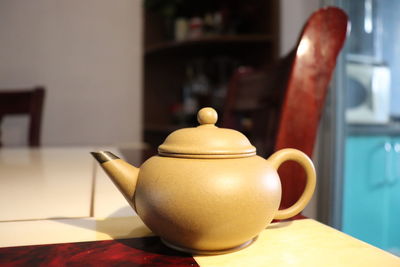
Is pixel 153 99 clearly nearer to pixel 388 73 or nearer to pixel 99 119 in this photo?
pixel 99 119

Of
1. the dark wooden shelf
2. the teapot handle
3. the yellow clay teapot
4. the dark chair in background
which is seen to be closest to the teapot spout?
the yellow clay teapot

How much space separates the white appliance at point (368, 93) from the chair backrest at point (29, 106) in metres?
1.60

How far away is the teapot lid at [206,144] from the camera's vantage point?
0.33m

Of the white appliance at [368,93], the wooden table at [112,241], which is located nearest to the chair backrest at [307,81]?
the wooden table at [112,241]

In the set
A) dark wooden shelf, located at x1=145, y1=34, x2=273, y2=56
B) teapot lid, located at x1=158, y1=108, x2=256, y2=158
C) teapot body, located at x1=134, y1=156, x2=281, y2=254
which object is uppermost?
dark wooden shelf, located at x1=145, y1=34, x2=273, y2=56

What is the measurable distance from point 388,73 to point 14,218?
196 cm

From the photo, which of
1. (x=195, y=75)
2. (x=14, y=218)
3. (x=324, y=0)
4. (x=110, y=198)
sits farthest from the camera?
(x=195, y=75)

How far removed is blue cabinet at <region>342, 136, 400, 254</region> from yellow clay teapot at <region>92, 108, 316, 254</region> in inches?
66.6

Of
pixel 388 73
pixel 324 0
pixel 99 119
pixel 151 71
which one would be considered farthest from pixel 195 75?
pixel 388 73

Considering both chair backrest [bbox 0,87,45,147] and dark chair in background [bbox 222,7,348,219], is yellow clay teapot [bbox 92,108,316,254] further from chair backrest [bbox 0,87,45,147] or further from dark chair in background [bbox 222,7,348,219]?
chair backrest [bbox 0,87,45,147]

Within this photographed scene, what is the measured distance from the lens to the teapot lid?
33 centimetres

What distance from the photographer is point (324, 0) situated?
180cm

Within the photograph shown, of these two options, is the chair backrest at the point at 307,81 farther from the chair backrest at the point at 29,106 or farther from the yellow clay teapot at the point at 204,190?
the chair backrest at the point at 29,106

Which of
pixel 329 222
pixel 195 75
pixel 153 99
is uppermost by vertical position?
pixel 195 75
